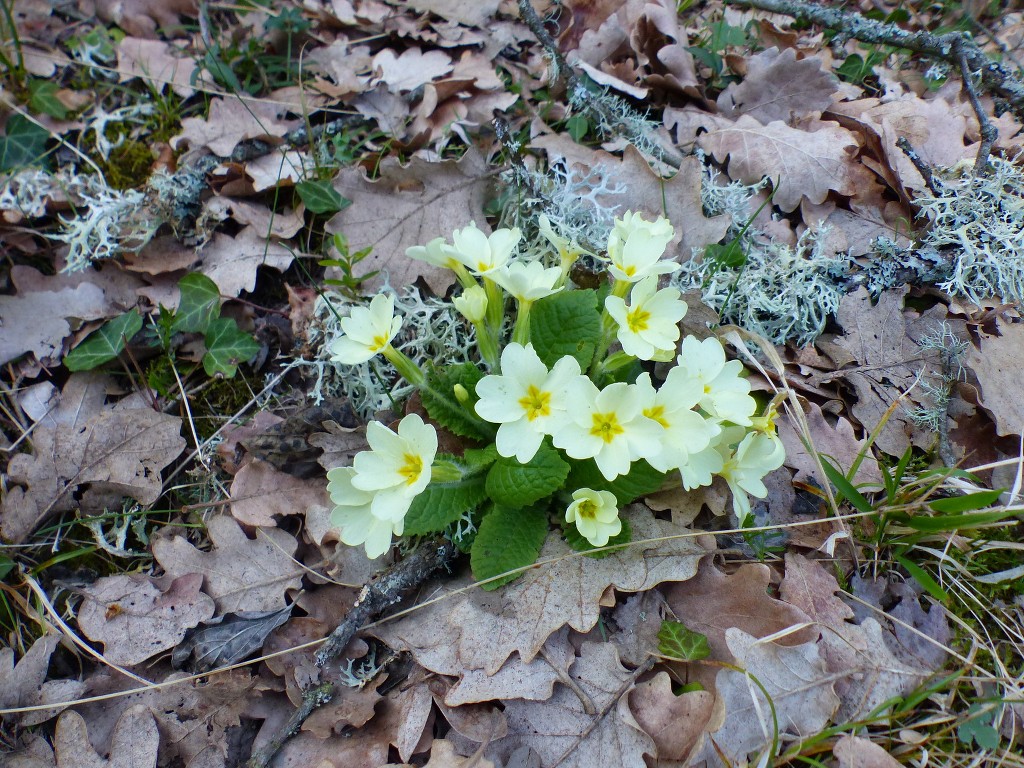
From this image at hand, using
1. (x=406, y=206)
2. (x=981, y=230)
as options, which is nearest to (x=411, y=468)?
(x=406, y=206)

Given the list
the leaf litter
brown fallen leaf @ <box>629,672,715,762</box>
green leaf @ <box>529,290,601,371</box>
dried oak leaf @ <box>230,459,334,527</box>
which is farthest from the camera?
dried oak leaf @ <box>230,459,334,527</box>

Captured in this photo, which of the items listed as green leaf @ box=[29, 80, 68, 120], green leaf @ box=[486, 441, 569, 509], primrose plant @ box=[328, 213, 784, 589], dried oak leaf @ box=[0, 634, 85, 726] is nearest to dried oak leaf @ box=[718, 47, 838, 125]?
primrose plant @ box=[328, 213, 784, 589]

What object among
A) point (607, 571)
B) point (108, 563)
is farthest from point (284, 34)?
Result: point (607, 571)

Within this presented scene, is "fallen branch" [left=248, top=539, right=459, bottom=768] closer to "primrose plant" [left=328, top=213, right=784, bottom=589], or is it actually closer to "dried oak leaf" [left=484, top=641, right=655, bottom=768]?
"primrose plant" [left=328, top=213, right=784, bottom=589]

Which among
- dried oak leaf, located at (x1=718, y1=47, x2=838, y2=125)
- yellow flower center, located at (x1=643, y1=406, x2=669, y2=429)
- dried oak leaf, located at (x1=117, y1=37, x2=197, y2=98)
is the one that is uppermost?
dried oak leaf, located at (x1=718, y1=47, x2=838, y2=125)

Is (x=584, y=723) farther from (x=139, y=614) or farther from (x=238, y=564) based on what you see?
(x=139, y=614)

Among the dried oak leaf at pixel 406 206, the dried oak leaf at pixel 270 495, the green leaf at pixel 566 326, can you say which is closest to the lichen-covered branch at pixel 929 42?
the dried oak leaf at pixel 406 206

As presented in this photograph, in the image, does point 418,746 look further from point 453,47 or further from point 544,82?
point 453,47
